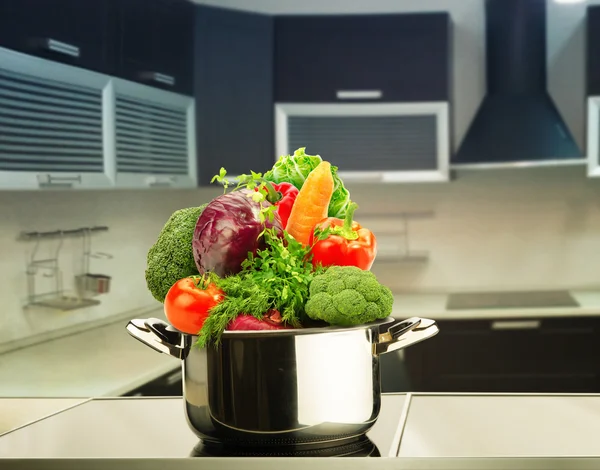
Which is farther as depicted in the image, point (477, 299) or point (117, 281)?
point (477, 299)

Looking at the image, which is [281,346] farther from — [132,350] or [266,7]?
[266,7]

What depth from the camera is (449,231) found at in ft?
12.1

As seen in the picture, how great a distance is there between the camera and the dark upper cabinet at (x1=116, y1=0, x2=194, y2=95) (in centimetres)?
262

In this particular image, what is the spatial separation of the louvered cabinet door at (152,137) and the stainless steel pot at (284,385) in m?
1.97

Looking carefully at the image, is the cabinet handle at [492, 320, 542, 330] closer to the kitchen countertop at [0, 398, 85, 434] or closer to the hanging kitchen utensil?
the hanging kitchen utensil

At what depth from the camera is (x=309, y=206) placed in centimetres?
73

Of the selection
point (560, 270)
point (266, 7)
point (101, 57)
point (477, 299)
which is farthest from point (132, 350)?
point (560, 270)

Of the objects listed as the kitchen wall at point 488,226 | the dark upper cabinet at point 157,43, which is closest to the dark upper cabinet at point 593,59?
the kitchen wall at point 488,226

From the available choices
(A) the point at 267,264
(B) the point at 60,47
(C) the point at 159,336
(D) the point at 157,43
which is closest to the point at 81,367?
(B) the point at 60,47

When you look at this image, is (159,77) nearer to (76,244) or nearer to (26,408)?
(76,244)

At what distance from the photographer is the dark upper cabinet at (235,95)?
3.19 m

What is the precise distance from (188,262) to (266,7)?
3100mm

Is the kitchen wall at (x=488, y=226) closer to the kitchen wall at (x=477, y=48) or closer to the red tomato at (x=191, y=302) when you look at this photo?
the kitchen wall at (x=477, y=48)

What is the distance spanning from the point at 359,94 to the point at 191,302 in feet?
8.78
